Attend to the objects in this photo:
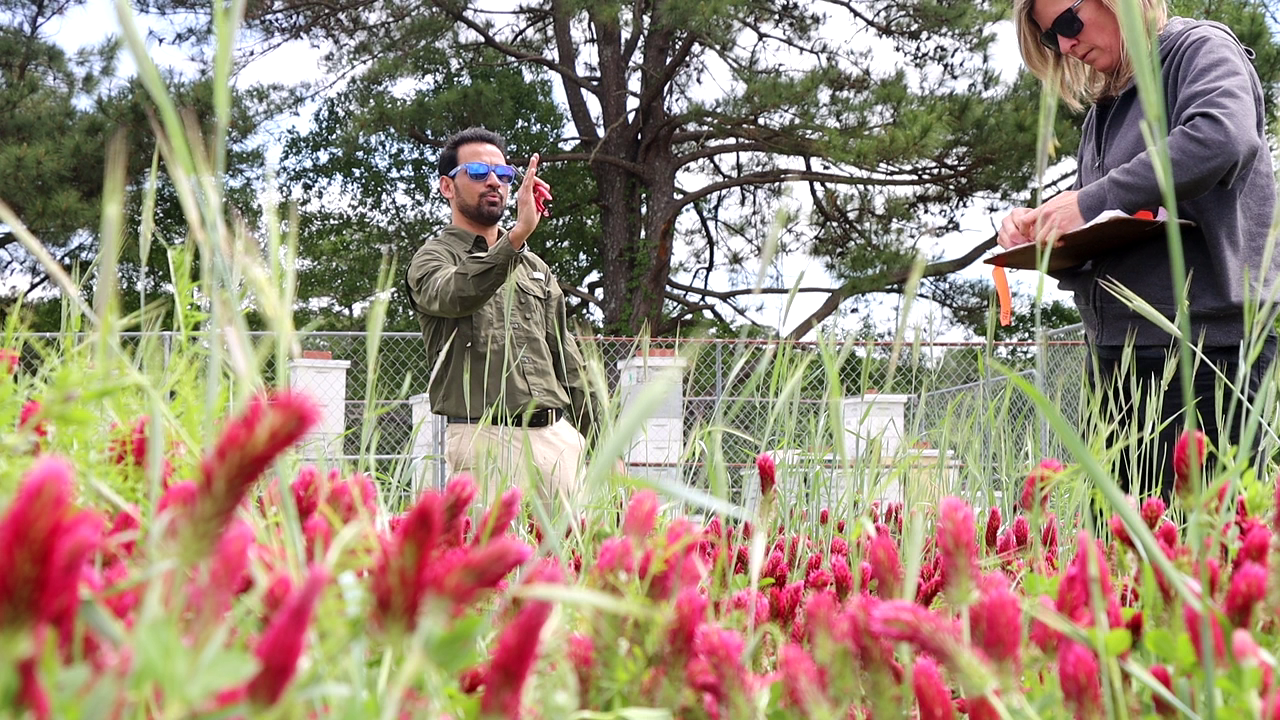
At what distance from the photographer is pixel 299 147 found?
1658cm

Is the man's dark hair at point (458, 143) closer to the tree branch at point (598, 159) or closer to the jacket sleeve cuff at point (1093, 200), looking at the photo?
the jacket sleeve cuff at point (1093, 200)

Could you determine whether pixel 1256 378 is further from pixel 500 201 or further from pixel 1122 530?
pixel 500 201

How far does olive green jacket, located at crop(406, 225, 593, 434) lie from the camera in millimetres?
3154

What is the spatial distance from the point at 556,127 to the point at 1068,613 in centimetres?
1569

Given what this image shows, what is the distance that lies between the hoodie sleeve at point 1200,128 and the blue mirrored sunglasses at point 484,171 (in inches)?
87.9

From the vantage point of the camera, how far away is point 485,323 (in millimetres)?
3584

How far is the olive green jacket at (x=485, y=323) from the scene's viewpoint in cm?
315

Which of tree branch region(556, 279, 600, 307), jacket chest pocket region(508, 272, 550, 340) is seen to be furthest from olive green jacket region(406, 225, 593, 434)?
tree branch region(556, 279, 600, 307)

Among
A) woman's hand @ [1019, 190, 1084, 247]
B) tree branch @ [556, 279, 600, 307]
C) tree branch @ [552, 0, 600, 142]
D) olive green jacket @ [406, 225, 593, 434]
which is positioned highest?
tree branch @ [552, 0, 600, 142]

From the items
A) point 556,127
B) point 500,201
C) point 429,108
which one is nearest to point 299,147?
point 556,127

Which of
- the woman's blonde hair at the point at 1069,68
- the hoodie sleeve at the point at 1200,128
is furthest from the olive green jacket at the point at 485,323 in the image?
the hoodie sleeve at the point at 1200,128

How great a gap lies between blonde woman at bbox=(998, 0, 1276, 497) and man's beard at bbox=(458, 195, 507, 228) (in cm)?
202

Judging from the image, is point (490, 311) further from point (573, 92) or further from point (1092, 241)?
point (573, 92)

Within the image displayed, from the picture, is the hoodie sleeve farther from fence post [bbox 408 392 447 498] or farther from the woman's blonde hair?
fence post [bbox 408 392 447 498]
